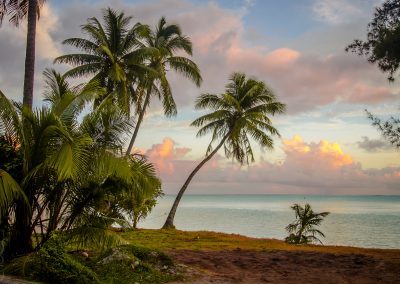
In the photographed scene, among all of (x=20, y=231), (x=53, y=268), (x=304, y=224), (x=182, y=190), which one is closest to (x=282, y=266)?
(x=53, y=268)

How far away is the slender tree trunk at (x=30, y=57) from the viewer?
541 inches

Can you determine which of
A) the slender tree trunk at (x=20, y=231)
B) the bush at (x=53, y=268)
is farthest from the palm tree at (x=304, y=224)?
the bush at (x=53, y=268)

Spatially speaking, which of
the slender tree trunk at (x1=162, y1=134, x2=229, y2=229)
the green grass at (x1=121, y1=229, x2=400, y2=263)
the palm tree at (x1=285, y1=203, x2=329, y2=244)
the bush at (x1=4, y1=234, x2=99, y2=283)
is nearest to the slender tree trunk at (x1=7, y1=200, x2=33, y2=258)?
the bush at (x1=4, y1=234, x2=99, y2=283)

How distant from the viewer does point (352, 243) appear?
36.1 metres

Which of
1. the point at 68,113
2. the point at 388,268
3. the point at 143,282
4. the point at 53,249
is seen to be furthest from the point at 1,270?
the point at 388,268

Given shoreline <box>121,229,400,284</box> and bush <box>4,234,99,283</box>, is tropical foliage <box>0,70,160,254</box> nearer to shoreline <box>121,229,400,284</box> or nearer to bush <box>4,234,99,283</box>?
bush <box>4,234,99,283</box>

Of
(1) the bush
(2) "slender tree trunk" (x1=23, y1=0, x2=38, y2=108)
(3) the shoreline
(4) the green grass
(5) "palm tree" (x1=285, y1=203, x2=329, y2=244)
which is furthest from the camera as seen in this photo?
(5) "palm tree" (x1=285, y1=203, x2=329, y2=244)

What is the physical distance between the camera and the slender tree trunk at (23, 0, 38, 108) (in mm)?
13735

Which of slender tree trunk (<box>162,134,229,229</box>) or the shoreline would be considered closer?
the shoreline

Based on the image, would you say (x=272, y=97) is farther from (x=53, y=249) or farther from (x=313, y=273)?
(x=53, y=249)

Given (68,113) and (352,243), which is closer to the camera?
(68,113)

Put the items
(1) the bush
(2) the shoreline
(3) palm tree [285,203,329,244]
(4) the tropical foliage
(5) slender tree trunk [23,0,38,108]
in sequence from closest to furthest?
(1) the bush
(4) the tropical foliage
(2) the shoreline
(5) slender tree trunk [23,0,38,108]
(3) palm tree [285,203,329,244]

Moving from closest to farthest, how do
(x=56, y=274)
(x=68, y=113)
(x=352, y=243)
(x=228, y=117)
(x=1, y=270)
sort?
1. (x=56, y=274)
2. (x=1, y=270)
3. (x=68, y=113)
4. (x=228, y=117)
5. (x=352, y=243)

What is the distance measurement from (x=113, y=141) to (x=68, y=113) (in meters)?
1.37
